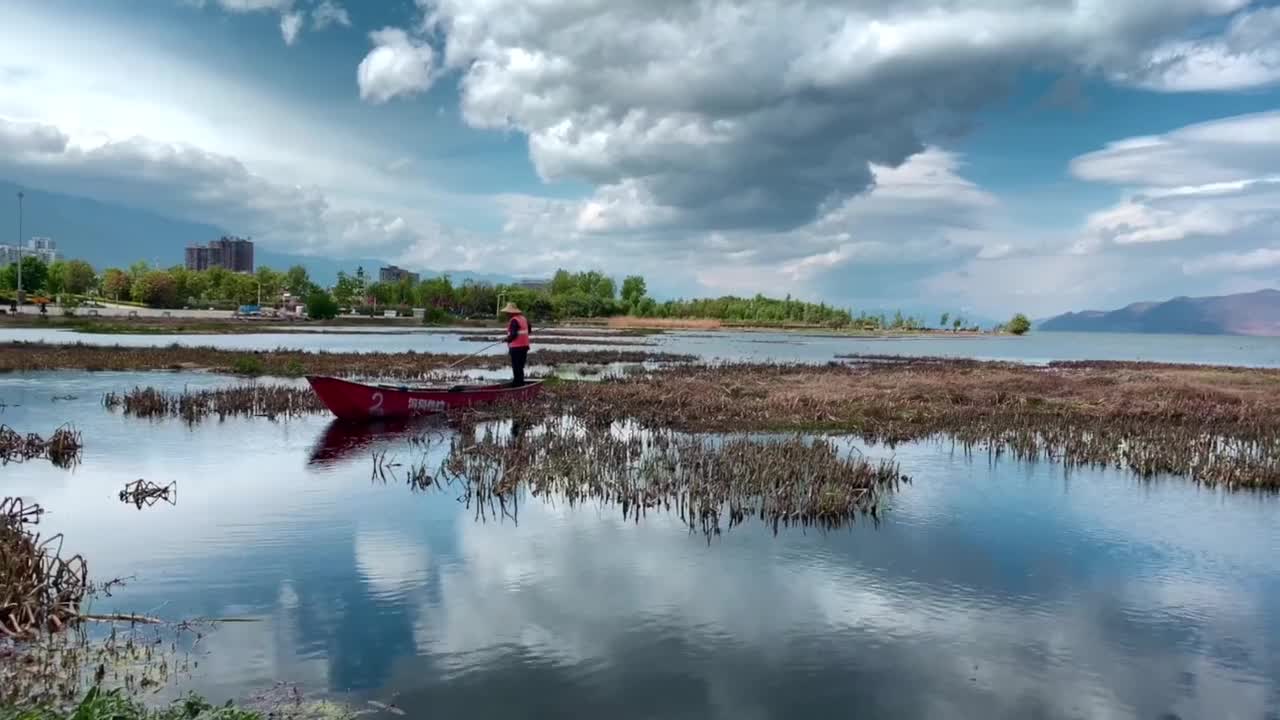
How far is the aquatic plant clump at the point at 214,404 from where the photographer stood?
2283cm

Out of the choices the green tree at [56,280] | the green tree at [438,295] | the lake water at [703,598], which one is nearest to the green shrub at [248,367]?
the lake water at [703,598]

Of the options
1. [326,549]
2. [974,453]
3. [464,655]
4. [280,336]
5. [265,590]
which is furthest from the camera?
[280,336]

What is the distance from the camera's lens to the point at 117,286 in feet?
464

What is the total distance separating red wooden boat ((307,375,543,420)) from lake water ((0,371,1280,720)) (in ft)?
15.0

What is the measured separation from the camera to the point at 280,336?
6894cm

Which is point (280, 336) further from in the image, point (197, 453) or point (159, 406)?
point (197, 453)

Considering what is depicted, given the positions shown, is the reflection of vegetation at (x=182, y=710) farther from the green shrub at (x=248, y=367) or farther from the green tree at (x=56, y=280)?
the green tree at (x=56, y=280)

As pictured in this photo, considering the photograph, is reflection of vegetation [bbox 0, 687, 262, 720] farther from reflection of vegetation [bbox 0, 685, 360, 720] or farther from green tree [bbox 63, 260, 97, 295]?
green tree [bbox 63, 260, 97, 295]

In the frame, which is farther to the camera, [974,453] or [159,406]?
[159,406]

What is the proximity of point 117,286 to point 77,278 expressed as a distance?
649 centimetres

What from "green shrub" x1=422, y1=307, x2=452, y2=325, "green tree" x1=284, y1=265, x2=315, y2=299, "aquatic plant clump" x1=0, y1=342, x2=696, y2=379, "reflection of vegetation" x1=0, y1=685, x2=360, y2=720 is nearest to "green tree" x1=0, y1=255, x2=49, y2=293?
"green tree" x1=284, y1=265, x2=315, y2=299

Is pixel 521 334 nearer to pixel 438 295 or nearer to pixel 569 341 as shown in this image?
pixel 569 341

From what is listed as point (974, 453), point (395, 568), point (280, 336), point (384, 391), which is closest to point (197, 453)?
point (384, 391)

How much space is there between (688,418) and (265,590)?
14080mm
